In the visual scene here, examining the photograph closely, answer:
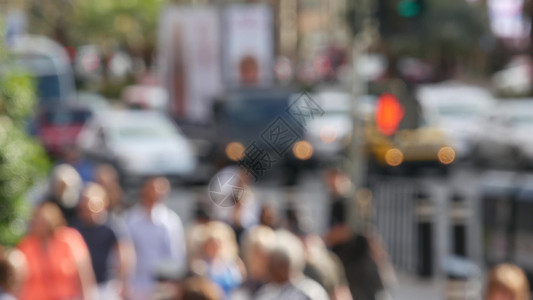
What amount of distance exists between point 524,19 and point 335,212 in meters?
38.3

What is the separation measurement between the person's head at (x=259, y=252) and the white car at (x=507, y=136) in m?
21.5

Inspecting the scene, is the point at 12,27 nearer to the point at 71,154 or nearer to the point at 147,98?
the point at 71,154

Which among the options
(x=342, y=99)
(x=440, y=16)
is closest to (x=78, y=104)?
(x=342, y=99)

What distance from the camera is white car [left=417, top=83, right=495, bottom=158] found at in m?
30.9

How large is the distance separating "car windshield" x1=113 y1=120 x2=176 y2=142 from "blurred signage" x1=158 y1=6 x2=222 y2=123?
443cm

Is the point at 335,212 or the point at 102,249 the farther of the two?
the point at 335,212

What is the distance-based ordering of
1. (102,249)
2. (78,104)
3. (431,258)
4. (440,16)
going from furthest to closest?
1. (440,16)
2. (78,104)
3. (431,258)
4. (102,249)

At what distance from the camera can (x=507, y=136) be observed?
2977 centimetres

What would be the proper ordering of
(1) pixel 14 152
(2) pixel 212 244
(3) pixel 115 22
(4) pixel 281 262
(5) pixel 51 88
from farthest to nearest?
1. (3) pixel 115 22
2. (5) pixel 51 88
3. (2) pixel 212 244
4. (1) pixel 14 152
5. (4) pixel 281 262

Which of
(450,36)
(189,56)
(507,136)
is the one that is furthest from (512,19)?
(189,56)

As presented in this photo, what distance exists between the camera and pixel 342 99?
31.1 meters

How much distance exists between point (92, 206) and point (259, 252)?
294 centimetres

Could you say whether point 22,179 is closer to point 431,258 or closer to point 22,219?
point 22,219

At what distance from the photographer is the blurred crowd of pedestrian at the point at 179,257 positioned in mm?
7027
